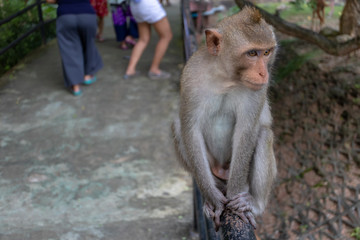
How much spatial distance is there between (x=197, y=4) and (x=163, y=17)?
284 cm

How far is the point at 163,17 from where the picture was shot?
216 inches

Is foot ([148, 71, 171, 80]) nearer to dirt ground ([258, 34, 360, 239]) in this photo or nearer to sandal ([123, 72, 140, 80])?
sandal ([123, 72, 140, 80])

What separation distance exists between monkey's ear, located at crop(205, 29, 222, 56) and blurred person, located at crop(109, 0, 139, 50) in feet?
15.7

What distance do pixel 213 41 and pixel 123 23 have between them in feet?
16.6

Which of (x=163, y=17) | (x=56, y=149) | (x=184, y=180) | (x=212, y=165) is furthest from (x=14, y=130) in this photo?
(x=212, y=165)

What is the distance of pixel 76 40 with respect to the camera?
5.26m

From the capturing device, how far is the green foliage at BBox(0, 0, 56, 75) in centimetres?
547

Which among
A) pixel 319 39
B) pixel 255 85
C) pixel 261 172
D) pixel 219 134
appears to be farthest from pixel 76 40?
pixel 255 85

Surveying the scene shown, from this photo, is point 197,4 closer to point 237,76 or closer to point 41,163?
point 41,163

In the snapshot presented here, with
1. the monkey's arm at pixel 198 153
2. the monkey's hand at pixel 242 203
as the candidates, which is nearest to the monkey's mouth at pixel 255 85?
the monkey's arm at pixel 198 153

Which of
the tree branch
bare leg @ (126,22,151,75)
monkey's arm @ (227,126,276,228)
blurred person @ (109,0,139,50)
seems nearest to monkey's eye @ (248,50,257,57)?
monkey's arm @ (227,126,276,228)

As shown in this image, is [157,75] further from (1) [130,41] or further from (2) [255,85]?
(2) [255,85]

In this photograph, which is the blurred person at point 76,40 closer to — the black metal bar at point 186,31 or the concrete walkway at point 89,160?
the concrete walkway at point 89,160

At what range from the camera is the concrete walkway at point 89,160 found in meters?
3.43
